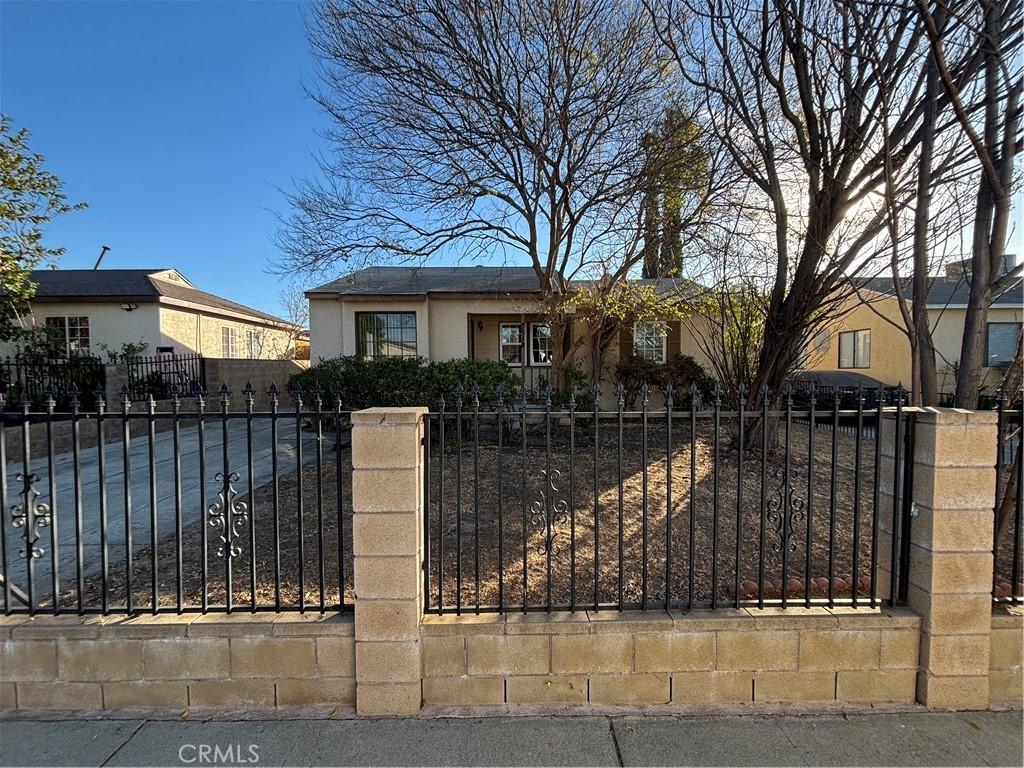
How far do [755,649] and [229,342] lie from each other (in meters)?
20.2

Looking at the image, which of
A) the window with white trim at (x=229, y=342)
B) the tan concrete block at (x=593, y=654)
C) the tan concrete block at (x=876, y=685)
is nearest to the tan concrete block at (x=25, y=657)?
the tan concrete block at (x=593, y=654)

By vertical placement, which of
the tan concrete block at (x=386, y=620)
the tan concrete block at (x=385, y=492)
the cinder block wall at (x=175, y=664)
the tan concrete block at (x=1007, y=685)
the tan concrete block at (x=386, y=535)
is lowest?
the tan concrete block at (x=1007, y=685)

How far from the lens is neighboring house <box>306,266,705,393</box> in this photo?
12.2 metres

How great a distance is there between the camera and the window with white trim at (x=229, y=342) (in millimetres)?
18094

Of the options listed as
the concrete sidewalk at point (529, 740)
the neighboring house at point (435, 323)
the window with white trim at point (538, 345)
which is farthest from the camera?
the window with white trim at point (538, 345)

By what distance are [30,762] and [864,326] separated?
21595 millimetres

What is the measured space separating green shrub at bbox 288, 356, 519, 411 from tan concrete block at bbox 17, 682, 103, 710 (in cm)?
520

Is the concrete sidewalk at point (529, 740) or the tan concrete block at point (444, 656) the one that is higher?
the tan concrete block at point (444, 656)

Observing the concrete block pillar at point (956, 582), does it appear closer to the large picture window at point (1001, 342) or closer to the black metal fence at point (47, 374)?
the black metal fence at point (47, 374)

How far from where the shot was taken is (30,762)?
2.29m

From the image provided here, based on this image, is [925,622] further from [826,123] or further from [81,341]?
[81,341]

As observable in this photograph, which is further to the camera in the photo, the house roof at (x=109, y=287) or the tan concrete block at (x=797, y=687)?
the house roof at (x=109, y=287)

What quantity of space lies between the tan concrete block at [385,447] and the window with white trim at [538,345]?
10565 mm

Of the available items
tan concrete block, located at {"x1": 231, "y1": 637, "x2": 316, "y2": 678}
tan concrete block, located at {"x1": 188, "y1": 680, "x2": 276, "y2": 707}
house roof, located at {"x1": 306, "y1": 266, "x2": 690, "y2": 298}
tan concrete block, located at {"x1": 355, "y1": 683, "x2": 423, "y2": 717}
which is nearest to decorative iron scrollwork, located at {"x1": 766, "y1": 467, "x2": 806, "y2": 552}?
tan concrete block, located at {"x1": 355, "y1": 683, "x2": 423, "y2": 717}
